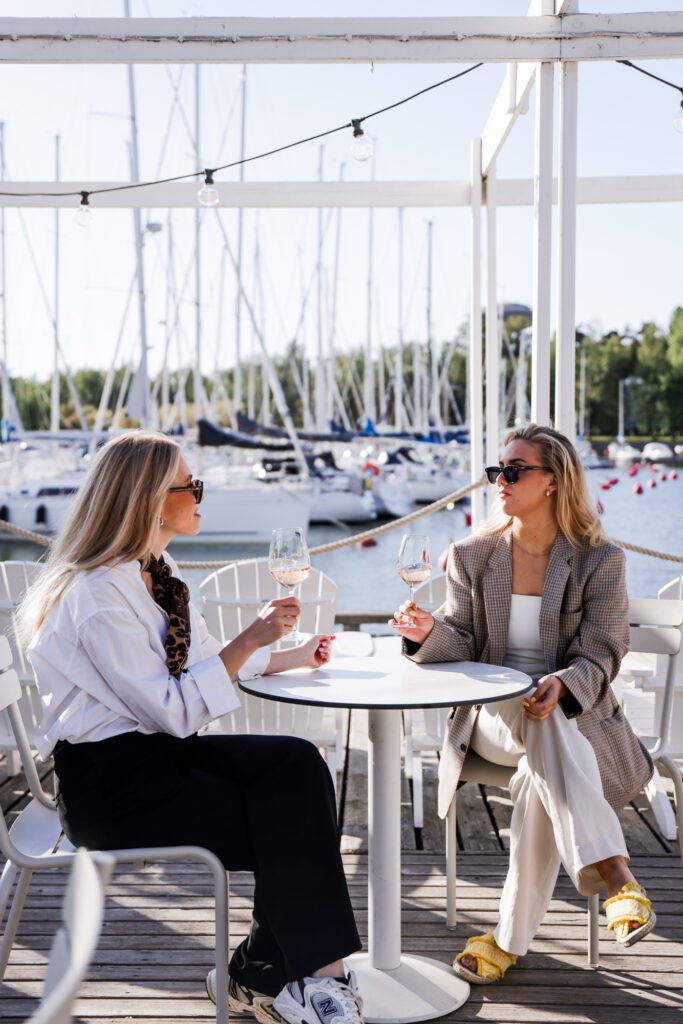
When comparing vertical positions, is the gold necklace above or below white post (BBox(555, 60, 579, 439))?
below

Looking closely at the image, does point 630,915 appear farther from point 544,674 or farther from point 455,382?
point 455,382

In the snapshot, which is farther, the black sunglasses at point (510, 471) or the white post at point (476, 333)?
the white post at point (476, 333)

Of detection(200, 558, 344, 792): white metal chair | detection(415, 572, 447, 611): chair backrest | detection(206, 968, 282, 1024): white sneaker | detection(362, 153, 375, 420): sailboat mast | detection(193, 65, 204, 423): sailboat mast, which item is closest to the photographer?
detection(206, 968, 282, 1024): white sneaker

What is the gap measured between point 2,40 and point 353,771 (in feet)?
10.5

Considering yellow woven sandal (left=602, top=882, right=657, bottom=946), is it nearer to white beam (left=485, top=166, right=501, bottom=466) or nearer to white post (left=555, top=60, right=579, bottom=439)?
white post (left=555, top=60, right=579, bottom=439)

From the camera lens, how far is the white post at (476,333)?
5.39 meters

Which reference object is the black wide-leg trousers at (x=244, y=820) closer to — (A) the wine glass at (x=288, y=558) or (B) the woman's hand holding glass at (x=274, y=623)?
(B) the woman's hand holding glass at (x=274, y=623)

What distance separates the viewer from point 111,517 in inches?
94.3

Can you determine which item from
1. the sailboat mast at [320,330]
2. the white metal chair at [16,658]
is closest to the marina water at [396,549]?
the sailboat mast at [320,330]

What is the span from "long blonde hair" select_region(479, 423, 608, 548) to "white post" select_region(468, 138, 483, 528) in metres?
2.30

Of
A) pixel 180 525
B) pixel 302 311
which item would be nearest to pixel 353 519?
pixel 302 311

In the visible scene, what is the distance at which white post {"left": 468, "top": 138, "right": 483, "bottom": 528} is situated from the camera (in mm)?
5395

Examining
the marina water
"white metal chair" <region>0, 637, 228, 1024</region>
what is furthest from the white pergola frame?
the marina water

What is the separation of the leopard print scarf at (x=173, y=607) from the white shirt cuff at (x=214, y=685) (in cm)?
5
